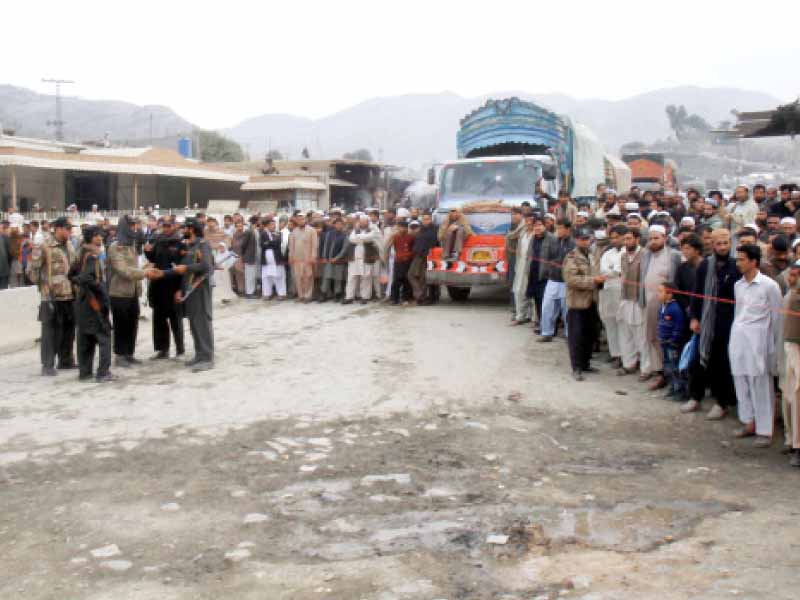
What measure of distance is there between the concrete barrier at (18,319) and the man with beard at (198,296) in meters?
2.98

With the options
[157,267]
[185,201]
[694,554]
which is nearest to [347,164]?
[185,201]

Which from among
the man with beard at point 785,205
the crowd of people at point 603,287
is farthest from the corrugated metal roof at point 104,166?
the man with beard at point 785,205

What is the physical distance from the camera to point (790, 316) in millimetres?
6227

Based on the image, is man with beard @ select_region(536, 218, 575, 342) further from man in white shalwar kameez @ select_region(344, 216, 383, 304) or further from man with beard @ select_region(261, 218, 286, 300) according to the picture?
man with beard @ select_region(261, 218, 286, 300)

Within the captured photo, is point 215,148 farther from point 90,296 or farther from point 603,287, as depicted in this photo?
point 603,287

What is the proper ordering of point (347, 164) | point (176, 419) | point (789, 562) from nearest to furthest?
1. point (789, 562)
2. point (176, 419)
3. point (347, 164)

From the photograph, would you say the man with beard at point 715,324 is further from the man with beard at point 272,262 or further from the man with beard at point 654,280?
the man with beard at point 272,262

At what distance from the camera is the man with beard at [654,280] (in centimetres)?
867

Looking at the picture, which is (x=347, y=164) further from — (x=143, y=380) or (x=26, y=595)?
(x=26, y=595)

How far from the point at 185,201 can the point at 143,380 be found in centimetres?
3029

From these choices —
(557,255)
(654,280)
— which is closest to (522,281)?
(557,255)

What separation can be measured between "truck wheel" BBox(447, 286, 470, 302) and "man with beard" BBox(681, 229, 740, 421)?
7.91 metres

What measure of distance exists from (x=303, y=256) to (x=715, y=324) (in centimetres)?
986

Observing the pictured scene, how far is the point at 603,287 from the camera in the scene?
385 inches
